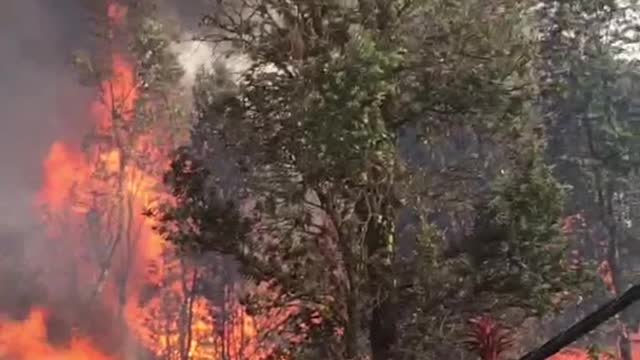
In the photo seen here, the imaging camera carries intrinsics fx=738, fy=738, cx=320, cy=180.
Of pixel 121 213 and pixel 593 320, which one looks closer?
pixel 593 320

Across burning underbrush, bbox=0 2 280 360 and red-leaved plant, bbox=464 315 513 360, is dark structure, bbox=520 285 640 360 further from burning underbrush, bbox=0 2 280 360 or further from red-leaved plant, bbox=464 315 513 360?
burning underbrush, bbox=0 2 280 360

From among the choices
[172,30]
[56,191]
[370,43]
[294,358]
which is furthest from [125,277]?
[370,43]

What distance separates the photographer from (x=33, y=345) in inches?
1222

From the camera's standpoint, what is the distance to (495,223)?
11.3 metres

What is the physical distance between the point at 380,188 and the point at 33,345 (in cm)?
2464

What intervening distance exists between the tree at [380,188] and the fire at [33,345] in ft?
69.3

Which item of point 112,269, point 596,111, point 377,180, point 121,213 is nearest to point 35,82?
point 121,213

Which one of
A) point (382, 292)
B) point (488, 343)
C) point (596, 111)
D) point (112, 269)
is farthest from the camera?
point (112, 269)

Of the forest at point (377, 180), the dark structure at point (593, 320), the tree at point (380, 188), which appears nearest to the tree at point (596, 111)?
the forest at point (377, 180)

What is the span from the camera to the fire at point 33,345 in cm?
3070

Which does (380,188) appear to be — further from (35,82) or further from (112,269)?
(35,82)

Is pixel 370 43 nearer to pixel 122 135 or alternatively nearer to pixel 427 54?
pixel 427 54

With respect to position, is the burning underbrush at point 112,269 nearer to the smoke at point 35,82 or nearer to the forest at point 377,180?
the smoke at point 35,82

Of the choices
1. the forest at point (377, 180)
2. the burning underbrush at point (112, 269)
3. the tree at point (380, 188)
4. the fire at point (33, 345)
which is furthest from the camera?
the burning underbrush at point (112, 269)
